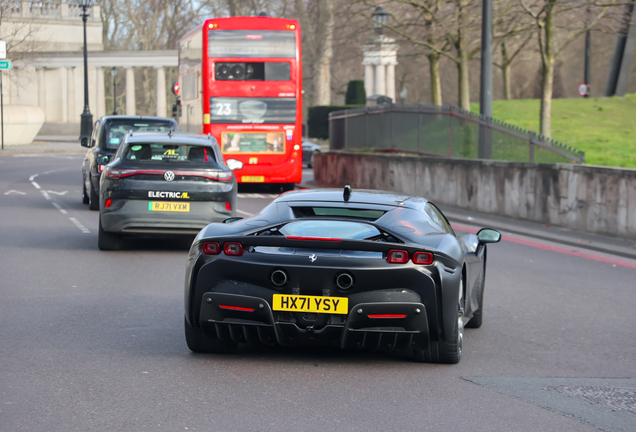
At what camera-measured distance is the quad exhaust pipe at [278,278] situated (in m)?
5.71

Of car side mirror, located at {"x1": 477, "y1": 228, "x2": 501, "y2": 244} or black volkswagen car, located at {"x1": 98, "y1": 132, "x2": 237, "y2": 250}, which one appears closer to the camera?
car side mirror, located at {"x1": 477, "y1": 228, "x2": 501, "y2": 244}

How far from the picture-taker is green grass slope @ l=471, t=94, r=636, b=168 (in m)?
27.5

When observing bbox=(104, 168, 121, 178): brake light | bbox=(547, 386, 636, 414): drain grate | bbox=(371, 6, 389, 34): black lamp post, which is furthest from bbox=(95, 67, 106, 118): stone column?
bbox=(547, 386, 636, 414): drain grate

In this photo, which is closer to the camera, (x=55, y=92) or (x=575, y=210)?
(x=575, y=210)

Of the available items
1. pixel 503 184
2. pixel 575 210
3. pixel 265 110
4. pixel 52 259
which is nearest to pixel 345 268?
pixel 52 259

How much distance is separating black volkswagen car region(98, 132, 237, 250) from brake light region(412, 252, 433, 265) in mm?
6465

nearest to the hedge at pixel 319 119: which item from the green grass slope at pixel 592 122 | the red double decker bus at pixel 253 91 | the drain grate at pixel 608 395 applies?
the green grass slope at pixel 592 122

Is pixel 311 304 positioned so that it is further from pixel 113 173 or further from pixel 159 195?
pixel 113 173

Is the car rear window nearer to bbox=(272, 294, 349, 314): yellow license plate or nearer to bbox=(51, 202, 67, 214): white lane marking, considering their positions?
bbox=(272, 294, 349, 314): yellow license plate

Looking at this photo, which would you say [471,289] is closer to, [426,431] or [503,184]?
[426,431]

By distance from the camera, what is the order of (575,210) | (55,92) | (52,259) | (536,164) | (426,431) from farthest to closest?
(55,92) → (536,164) → (575,210) → (52,259) → (426,431)

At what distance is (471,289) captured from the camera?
22.8ft

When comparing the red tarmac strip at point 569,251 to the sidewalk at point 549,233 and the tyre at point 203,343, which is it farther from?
the tyre at point 203,343

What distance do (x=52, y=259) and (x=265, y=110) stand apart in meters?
13.1
